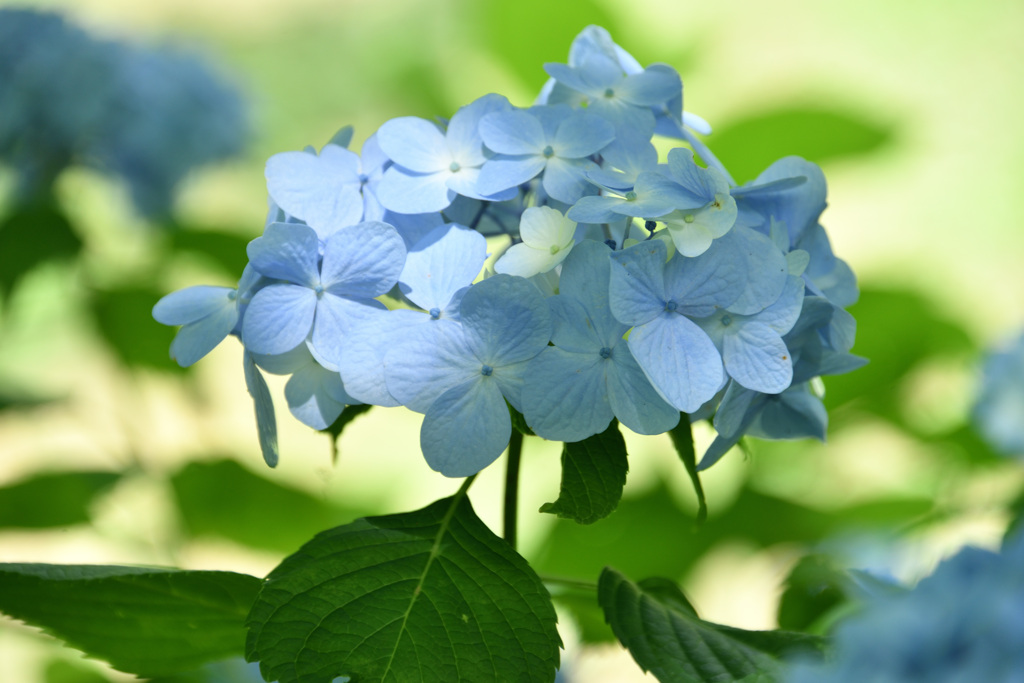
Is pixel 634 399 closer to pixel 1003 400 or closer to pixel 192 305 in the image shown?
pixel 192 305

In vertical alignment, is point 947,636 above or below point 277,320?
below

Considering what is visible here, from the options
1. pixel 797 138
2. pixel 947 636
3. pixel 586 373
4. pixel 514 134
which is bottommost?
pixel 947 636

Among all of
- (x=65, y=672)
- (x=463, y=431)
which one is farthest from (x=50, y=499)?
(x=463, y=431)

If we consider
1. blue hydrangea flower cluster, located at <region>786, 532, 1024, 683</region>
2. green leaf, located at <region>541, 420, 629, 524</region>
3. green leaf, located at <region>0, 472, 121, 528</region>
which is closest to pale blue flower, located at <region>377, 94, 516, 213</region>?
green leaf, located at <region>541, 420, 629, 524</region>

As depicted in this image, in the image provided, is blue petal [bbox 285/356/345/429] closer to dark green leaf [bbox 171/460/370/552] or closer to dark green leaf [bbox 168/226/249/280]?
dark green leaf [bbox 171/460/370/552]

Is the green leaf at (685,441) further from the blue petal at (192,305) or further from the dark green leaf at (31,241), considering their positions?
the dark green leaf at (31,241)

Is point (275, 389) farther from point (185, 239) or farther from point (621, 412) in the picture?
point (621, 412)

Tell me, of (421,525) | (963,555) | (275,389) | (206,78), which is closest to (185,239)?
(206,78)
